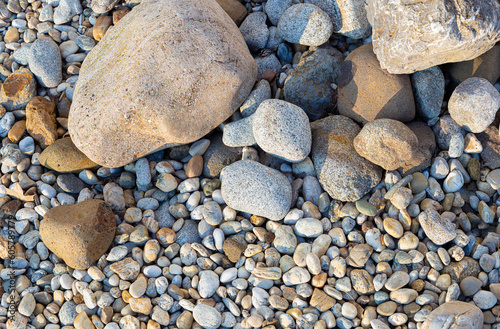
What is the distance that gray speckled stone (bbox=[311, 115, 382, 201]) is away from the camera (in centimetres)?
278

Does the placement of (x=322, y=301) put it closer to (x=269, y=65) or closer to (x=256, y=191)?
(x=256, y=191)

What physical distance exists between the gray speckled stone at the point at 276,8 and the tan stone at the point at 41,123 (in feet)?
7.01

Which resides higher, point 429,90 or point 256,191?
point 429,90

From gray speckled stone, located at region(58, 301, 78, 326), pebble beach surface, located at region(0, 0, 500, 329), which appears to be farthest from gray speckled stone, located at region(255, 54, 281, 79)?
gray speckled stone, located at region(58, 301, 78, 326)

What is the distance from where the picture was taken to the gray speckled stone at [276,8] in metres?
3.39

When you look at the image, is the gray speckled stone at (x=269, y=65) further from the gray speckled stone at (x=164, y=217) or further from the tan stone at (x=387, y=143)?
the gray speckled stone at (x=164, y=217)

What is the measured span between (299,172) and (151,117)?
1203mm

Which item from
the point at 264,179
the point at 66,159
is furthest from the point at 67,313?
the point at 264,179

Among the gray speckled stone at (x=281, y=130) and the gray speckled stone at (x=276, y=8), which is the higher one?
the gray speckled stone at (x=276, y=8)

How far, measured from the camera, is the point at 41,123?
10.3 feet

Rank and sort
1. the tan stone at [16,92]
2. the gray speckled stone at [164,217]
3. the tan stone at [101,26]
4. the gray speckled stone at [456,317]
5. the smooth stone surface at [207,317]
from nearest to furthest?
the gray speckled stone at [456,317] < the smooth stone surface at [207,317] < the gray speckled stone at [164,217] < the tan stone at [16,92] < the tan stone at [101,26]

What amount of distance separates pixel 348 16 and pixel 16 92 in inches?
118

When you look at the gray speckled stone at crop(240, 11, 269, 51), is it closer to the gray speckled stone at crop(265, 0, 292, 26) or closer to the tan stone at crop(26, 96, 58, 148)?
the gray speckled stone at crop(265, 0, 292, 26)

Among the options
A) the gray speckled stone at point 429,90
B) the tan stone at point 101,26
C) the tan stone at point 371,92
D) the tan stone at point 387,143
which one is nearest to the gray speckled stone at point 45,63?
the tan stone at point 101,26
